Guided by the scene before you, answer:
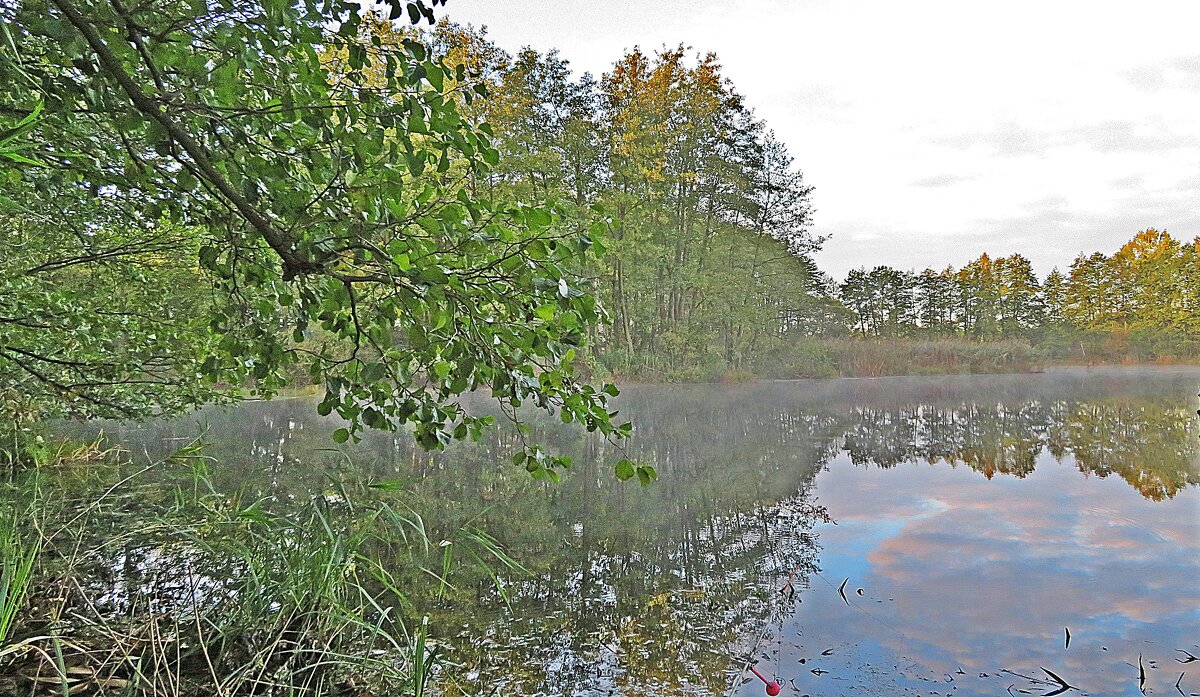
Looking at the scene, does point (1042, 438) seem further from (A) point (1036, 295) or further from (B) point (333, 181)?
(A) point (1036, 295)

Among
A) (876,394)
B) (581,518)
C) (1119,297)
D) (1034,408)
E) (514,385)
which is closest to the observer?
(514,385)

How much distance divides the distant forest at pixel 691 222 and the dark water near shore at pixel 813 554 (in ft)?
27.3

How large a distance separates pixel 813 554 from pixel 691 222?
18055 millimetres

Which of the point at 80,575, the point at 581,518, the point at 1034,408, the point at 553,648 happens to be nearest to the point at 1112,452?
the point at 1034,408

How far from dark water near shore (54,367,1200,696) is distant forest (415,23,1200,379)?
8.31 m

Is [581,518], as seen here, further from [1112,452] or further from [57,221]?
[1112,452]

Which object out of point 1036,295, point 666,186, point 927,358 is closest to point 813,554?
point 666,186

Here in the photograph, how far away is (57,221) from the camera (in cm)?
303

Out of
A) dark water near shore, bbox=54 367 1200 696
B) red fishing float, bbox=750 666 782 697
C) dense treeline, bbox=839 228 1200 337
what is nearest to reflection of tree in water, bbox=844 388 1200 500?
dark water near shore, bbox=54 367 1200 696

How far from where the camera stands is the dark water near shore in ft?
9.20

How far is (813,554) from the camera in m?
4.44

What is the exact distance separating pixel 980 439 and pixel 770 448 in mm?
3574

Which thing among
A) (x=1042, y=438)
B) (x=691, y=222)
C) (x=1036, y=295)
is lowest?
(x=1042, y=438)

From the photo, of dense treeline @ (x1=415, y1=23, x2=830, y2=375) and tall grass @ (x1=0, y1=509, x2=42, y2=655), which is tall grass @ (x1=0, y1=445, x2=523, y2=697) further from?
dense treeline @ (x1=415, y1=23, x2=830, y2=375)
